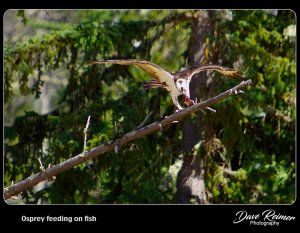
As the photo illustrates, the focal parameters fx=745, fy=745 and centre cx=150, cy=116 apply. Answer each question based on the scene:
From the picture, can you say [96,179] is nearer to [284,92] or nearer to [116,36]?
[116,36]

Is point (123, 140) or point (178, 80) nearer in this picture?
point (123, 140)

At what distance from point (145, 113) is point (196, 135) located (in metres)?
0.78

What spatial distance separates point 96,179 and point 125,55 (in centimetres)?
179

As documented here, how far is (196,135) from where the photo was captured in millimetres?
10445

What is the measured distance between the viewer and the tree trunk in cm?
1021

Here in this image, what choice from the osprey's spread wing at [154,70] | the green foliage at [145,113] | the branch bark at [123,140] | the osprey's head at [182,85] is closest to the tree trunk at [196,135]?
the green foliage at [145,113]

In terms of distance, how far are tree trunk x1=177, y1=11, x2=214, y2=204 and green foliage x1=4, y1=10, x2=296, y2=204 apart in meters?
0.13

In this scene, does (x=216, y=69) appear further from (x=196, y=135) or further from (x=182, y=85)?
(x=196, y=135)

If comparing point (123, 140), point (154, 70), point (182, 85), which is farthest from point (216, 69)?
point (123, 140)

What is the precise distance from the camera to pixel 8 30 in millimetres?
11227

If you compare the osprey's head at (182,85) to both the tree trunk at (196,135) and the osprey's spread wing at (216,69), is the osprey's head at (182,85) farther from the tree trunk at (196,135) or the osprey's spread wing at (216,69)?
the tree trunk at (196,135)

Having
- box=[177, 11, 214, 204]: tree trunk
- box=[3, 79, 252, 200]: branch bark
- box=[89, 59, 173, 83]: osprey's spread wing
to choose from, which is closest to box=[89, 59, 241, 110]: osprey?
box=[89, 59, 173, 83]: osprey's spread wing
